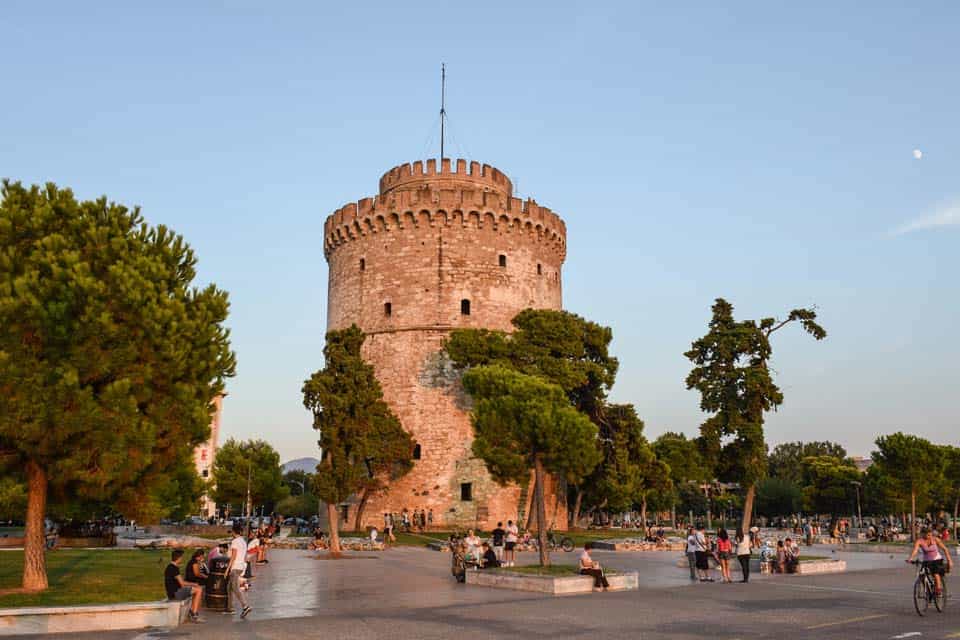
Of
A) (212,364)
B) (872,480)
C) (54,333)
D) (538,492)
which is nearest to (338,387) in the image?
(538,492)

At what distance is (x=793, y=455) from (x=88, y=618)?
114382mm

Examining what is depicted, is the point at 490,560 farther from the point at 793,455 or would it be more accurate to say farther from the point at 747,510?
the point at 793,455

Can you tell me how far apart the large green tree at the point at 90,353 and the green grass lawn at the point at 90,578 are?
0.97 metres

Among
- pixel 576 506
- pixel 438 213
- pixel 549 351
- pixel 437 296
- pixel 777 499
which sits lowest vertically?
pixel 777 499

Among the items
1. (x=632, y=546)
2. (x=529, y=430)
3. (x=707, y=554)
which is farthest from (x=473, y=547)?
(x=632, y=546)

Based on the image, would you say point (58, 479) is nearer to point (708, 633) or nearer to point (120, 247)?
point (120, 247)

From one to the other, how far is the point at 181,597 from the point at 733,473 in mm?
20916

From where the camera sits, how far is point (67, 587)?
1441 cm

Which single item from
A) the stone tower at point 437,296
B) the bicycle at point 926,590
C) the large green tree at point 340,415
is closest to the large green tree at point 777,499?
the stone tower at point 437,296

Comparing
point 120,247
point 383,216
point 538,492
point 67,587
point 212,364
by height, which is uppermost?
point 383,216

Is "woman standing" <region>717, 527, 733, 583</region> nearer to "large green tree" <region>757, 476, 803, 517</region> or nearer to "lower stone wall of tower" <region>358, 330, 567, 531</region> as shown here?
"lower stone wall of tower" <region>358, 330, 567, 531</region>

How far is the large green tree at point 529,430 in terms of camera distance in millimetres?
18656

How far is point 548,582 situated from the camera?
15.5 m

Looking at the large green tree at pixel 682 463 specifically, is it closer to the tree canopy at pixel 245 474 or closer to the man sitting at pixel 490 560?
the man sitting at pixel 490 560
